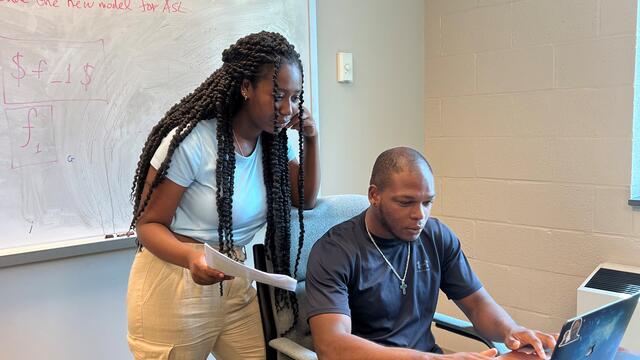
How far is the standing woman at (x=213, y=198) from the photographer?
1.40 meters

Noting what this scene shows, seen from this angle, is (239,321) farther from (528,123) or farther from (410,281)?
(528,123)

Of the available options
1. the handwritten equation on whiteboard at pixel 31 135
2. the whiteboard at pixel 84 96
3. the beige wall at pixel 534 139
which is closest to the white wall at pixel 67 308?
the whiteboard at pixel 84 96

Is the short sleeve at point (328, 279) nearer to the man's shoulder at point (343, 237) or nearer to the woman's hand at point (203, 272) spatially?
the man's shoulder at point (343, 237)

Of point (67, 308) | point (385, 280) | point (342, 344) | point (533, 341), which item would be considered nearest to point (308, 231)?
point (385, 280)

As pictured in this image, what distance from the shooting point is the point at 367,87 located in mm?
2576

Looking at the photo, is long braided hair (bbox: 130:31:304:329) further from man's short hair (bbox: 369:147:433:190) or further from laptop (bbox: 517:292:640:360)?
laptop (bbox: 517:292:640:360)

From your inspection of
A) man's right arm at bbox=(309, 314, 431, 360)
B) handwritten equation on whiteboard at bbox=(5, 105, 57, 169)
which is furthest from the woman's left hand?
handwritten equation on whiteboard at bbox=(5, 105, 57, 169)

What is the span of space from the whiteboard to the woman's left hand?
591 millimetres

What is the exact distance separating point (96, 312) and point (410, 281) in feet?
3.36

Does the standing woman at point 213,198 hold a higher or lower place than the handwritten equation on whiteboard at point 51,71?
lower

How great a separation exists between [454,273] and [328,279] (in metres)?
0.40

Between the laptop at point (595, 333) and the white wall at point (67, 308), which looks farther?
the white wall at point (67, 308)

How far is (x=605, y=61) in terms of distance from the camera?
223 centimetres

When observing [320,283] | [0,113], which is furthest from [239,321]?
[0,113]
